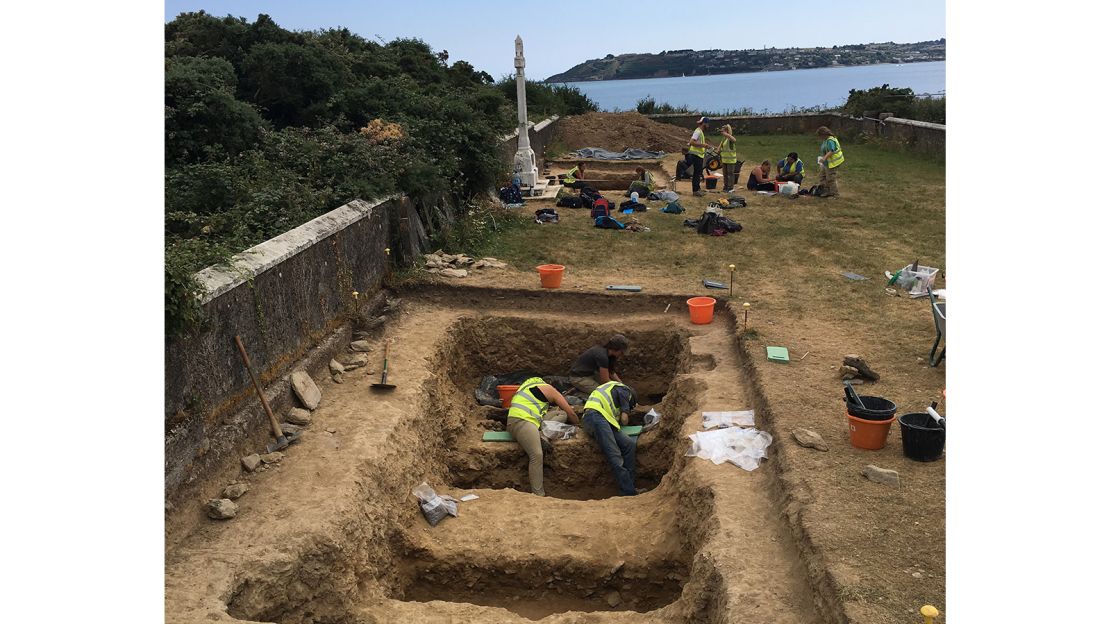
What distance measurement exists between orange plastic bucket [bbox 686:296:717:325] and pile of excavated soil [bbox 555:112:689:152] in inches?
675

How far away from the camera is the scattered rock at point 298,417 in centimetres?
768

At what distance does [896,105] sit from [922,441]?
22.8 meters

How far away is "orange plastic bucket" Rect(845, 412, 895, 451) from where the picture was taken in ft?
22.5

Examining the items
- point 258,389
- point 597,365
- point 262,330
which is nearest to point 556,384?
point 597,365

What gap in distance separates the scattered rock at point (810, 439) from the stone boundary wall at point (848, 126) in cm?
1627

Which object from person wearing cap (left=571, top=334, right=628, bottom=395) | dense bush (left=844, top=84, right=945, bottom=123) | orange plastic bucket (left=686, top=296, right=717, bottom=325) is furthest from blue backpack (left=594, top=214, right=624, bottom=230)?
dense bush (left=844, top=84, right=945, bottom=123)

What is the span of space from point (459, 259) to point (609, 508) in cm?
550

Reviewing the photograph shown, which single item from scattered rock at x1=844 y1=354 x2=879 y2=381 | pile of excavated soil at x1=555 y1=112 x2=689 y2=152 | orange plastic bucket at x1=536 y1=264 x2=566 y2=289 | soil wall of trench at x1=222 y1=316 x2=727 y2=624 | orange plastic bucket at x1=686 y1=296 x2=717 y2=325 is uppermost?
pile of excavated soil at x1=555 y1=112 x2=689 y2=152

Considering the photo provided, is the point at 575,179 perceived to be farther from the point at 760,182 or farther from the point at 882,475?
the point at 882,475

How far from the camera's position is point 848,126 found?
27.8 m

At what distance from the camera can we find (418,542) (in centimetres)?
726

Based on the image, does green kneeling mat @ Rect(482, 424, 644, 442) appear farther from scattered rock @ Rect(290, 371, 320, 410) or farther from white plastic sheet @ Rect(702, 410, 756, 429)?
scattered rock @ Rect(290, 371, 320, 410)

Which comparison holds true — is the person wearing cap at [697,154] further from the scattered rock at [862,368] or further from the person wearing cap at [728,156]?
the scattered rock at [862,368]

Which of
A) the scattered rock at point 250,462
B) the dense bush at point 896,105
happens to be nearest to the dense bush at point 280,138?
the scattered rock at point 250,462
